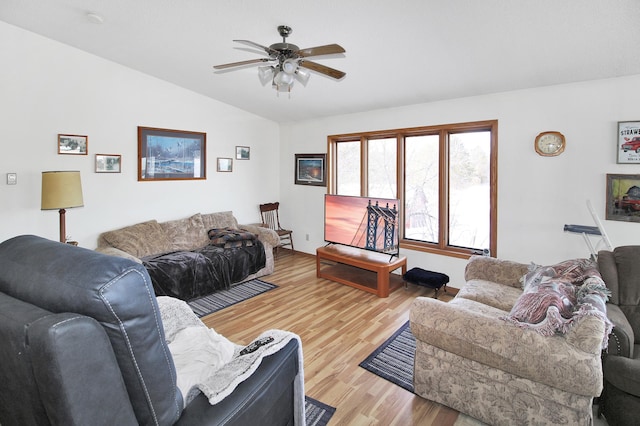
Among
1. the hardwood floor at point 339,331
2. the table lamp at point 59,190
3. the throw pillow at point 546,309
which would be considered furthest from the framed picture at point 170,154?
the throw pillow at point 546,309

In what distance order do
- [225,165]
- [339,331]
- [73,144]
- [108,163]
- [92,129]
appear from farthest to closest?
[225,165] < [108,163] < [92,129] < [73,144] < [339,331]

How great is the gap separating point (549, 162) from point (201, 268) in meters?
4.04

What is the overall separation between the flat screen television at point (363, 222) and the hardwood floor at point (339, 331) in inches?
24.4

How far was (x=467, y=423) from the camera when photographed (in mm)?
2139

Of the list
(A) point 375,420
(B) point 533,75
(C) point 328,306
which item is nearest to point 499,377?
(A) point 375,420

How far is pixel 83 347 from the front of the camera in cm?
87

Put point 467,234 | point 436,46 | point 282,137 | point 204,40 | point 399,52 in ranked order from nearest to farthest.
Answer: point 436,46
point 399,52
point 204,40
point 467,234
point 282,137

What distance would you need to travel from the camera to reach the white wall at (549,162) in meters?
3.25

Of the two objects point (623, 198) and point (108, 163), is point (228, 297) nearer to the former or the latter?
point (108, 163)

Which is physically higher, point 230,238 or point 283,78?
point 283,78

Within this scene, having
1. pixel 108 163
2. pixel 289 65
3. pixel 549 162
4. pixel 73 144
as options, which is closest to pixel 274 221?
pixel 108 163

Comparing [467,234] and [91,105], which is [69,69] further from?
[467,234]

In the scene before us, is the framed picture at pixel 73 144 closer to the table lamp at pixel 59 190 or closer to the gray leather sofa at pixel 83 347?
the table lamp at pixel 59 190

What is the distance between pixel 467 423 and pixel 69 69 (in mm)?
5084
